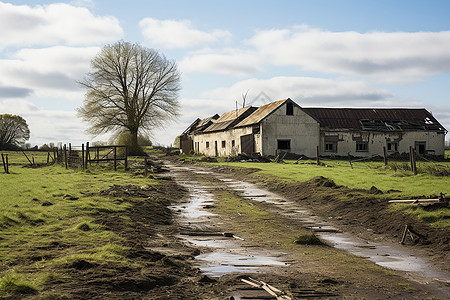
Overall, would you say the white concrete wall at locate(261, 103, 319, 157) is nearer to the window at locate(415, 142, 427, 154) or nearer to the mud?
the window at locate(415, 142, 427, 154)

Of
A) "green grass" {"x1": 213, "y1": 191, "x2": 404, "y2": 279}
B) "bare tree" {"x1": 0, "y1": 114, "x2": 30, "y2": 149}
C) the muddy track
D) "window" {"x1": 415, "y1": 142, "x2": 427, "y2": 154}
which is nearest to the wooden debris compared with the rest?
the muddy track

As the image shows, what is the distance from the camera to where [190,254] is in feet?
31.6

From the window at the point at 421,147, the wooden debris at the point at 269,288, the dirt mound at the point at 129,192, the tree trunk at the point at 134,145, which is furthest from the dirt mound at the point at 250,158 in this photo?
the wooden debris at the point at 269,288

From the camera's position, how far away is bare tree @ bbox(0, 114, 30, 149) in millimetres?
81225

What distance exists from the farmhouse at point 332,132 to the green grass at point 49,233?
3066cm

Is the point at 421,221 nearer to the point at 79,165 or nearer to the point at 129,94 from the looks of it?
the point at 79,165

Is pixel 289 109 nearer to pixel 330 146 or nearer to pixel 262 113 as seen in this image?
pixel 262 113

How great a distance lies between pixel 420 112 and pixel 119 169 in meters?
37.5

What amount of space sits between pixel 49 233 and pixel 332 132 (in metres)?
42.4

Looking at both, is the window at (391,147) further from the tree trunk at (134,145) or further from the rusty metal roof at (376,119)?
the tree trunk at (134,145)

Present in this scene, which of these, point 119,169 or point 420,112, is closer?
point 119,169

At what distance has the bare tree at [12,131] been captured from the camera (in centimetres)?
8122

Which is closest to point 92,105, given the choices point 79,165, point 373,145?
point 79,165

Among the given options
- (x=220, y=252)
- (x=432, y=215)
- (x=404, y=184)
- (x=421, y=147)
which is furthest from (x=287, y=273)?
(x=421, y=147)
